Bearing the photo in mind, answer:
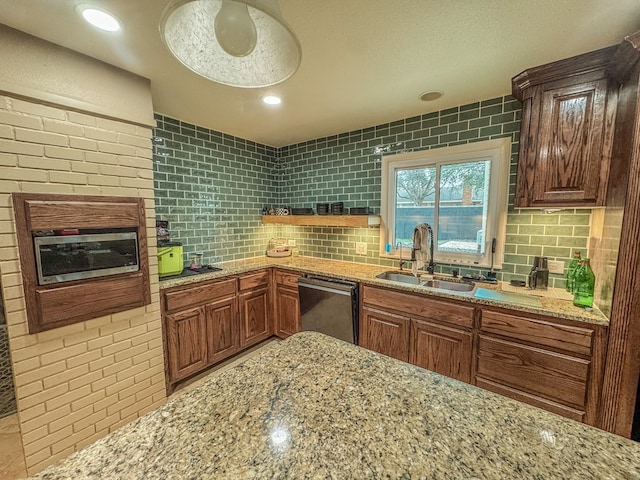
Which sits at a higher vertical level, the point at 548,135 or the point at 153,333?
the point at 548,135

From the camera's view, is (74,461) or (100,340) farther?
(100,340)

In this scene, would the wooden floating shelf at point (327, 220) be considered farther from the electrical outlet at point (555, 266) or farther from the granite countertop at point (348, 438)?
the granite countertop at point (348, 438)

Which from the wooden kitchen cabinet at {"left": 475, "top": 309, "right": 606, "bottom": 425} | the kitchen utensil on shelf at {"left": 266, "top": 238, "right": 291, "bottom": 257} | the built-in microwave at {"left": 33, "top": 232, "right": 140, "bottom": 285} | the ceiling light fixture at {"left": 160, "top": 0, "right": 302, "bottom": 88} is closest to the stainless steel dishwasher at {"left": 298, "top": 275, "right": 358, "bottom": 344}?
the kitchen utensil on shelf at {"left": 266, "top": 238, "right": 291, "bottom": 257}

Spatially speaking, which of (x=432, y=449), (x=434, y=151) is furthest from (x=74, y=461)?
(x=434, y=151)

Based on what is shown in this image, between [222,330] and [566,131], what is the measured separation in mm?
3010

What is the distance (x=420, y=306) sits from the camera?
2014 millimetres

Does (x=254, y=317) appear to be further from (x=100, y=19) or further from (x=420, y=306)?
(x=100, y=19)

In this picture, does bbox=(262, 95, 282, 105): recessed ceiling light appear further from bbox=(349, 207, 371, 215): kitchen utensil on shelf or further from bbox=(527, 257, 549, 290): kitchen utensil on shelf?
bbox=(527, 257, 549, 290): kitchen utensil on shelf

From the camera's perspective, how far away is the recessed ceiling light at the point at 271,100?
206 cm

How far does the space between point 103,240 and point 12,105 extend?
0.79 meters

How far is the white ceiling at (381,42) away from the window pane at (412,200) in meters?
0.64

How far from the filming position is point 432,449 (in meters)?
0.57

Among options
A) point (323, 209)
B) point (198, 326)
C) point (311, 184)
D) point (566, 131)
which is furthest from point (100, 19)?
point (566, 131)

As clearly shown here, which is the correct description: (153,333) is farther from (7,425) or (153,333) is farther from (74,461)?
(74,461)
